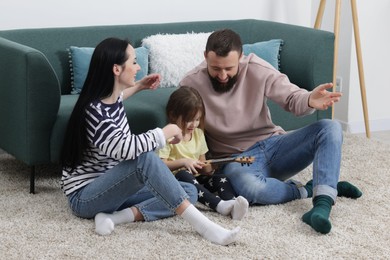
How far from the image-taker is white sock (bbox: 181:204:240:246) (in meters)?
2.59

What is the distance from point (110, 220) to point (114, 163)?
240 millimetres

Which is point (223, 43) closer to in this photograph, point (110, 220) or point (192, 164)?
point (192, 164)

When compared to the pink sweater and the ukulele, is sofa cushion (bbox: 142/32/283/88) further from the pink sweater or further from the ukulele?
the ukulele

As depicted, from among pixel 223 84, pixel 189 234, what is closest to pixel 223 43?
pixel 223 84

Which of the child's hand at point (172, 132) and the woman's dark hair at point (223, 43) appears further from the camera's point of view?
the woman's dark hair at point (223, 43)

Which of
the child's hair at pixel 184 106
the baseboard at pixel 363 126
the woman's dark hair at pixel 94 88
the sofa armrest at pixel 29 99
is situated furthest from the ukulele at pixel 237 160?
the baseboard at pixel 363 126

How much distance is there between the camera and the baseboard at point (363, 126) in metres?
4.64

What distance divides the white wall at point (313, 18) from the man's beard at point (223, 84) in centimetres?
133

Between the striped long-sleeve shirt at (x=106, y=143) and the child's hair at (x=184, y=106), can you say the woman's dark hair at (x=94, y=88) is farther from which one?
the child's hair at (x=184, y=106)

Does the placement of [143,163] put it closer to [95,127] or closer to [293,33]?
[95,127]

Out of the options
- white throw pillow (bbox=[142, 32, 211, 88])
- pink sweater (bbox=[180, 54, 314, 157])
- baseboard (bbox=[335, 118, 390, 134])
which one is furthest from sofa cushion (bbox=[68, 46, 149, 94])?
baseboard (bbox=[335, 118, 390, 134])

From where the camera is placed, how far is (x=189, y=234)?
272 centimetres

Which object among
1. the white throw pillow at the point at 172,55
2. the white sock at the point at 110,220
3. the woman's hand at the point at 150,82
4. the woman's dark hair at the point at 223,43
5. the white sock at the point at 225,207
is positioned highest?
the woman's dark hair at the point at 223,43

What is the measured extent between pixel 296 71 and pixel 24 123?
1.48 m
